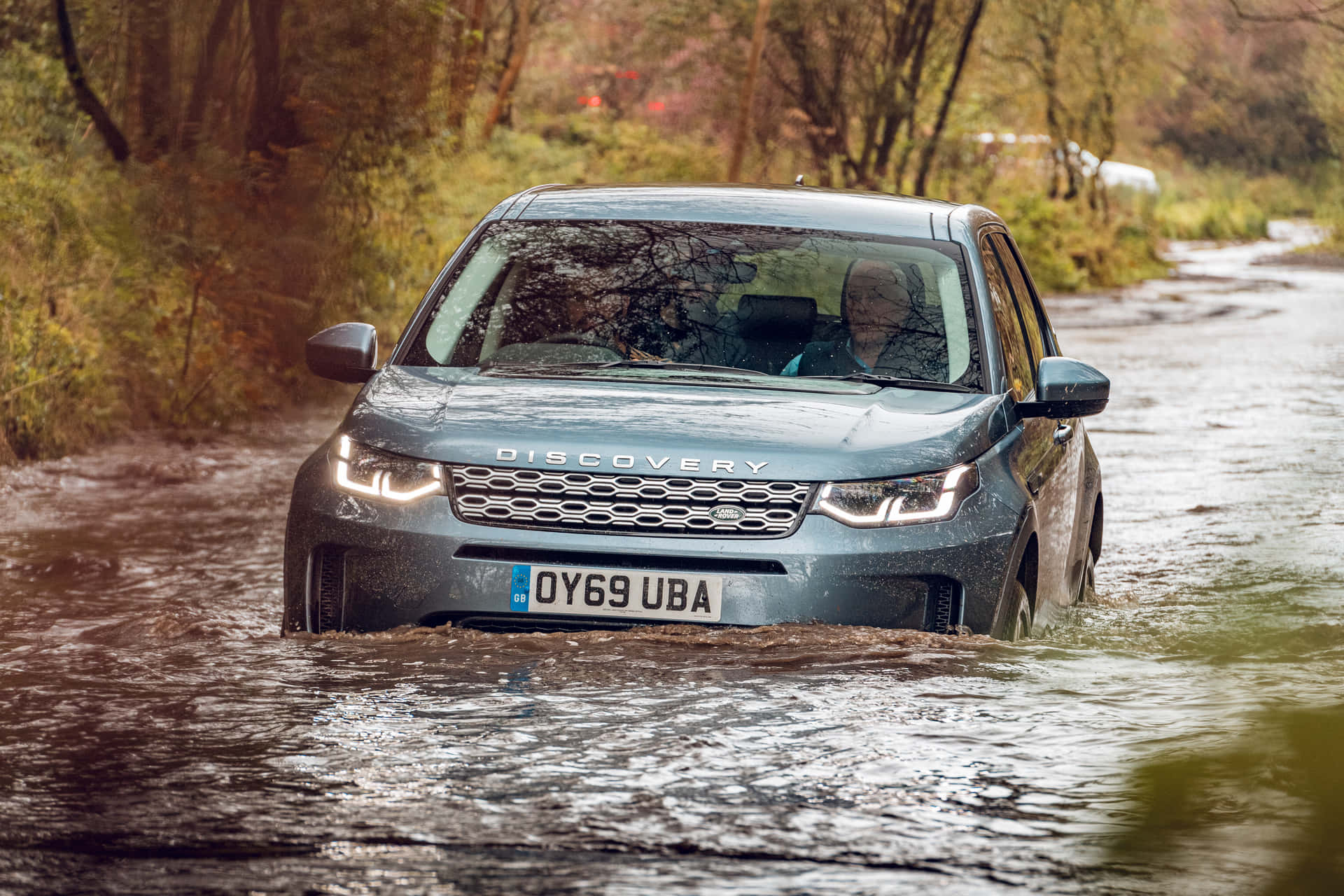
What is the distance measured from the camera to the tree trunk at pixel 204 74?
14.6 m

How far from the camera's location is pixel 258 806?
12.4 ft

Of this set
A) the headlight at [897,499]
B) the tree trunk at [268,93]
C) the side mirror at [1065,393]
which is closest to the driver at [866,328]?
the side mirror at [1065,393]

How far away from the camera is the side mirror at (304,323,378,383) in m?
5.98

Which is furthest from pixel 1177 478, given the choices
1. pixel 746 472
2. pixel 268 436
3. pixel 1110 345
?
pixel 1110 345

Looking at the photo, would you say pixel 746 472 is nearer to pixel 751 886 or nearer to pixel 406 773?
pixel 406 773

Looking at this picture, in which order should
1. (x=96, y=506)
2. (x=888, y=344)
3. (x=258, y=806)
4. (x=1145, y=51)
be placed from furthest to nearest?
(x=1145, y=51) < (x=96, y=506) < (x=888, y=344) < (x=258, y=806)

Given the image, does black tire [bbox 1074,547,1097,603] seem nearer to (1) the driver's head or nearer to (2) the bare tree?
(1) the driver's head

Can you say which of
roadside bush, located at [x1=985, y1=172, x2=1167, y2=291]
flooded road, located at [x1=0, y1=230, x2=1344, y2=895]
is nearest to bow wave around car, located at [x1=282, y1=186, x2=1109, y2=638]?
flooded road, located at [x1=0, y1=230, x2=1344, y2=895]

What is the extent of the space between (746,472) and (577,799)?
1303 mm

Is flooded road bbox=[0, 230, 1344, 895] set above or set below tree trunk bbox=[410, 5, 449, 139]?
below

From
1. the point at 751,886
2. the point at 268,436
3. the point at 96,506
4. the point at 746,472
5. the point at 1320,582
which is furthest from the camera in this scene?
the point at 268,436

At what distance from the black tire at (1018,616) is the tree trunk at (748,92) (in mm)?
26615

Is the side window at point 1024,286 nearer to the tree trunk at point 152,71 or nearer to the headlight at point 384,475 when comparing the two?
the headlight at point 384,475

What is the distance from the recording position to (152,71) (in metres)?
14.8
